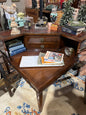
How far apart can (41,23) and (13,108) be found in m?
1.43

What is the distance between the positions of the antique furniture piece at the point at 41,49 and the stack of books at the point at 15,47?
0.05 meters

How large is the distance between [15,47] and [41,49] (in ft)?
1.39

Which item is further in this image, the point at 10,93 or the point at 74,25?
the point at 10,93

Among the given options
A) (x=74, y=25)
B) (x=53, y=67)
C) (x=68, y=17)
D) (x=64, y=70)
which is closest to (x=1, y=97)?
(x=53, y=67)

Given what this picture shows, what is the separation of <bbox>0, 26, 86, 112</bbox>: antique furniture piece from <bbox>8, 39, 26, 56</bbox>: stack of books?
46 millimetres

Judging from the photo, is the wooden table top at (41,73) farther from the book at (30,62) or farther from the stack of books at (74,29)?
the stack of books at (74,29)

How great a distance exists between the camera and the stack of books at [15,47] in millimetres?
1402

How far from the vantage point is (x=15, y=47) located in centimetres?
143

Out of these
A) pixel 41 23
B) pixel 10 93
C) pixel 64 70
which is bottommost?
pixel 10 93

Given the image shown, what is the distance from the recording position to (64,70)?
116 cm

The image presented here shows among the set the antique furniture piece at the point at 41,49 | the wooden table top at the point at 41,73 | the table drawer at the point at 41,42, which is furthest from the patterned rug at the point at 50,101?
the table drawer at the point at 41,42

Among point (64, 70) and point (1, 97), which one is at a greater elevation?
point (64, 70)

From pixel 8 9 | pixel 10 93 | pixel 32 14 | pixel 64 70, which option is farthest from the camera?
pixel 32 14

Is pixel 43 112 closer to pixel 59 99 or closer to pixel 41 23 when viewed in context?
pixel 59 99
